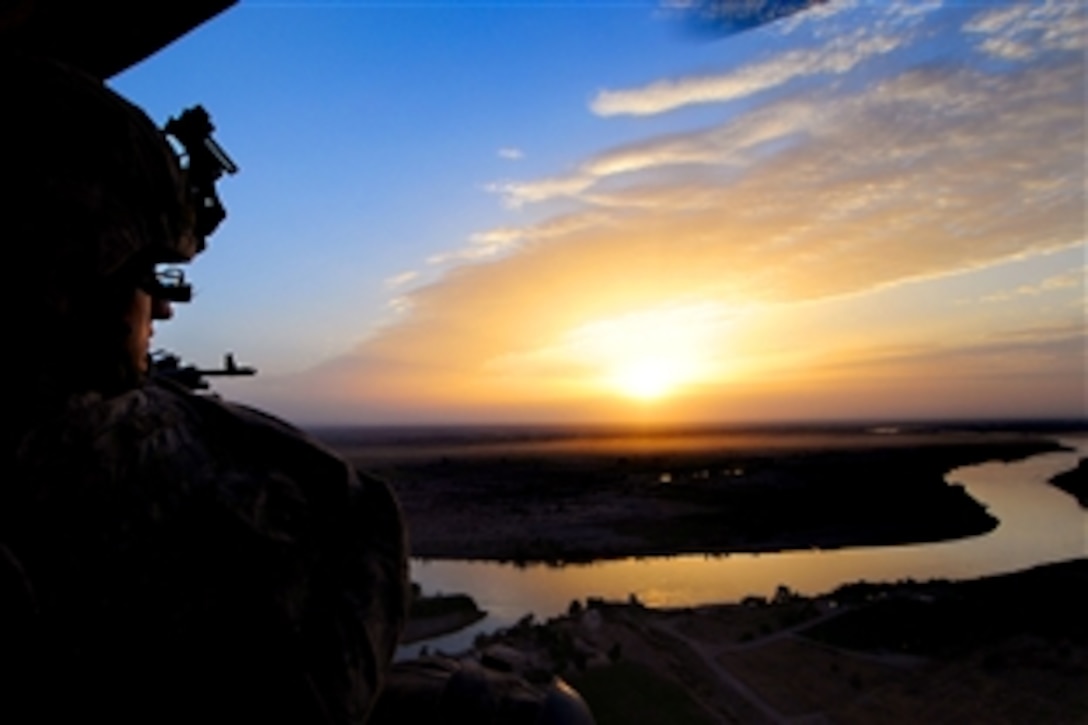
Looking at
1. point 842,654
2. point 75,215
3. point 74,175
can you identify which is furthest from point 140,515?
point 842,654

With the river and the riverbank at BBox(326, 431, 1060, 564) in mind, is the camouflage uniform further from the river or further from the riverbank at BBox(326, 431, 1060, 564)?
the riverbank at BBox(326, 431, 1060, 564)

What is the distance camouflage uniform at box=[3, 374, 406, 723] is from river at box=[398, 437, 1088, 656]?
72.6ft

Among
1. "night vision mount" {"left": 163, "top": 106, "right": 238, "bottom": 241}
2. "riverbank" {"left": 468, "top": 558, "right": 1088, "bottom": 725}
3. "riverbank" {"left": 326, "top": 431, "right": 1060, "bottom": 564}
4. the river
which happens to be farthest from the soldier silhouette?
"riverbank" {"left": 326, "top": 431, "right": 1060, "bottom": 564}

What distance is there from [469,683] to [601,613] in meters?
22.1

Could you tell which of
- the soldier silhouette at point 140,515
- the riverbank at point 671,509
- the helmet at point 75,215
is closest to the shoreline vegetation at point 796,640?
the riverbank at point 671,509

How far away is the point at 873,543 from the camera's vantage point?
3928 centimetres

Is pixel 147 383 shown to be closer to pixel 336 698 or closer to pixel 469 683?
pixel 336 698

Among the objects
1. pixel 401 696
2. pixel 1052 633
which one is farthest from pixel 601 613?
pixel 401 696

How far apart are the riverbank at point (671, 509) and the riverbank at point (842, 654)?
1503 centimetres

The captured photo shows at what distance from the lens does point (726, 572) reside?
1313 inches

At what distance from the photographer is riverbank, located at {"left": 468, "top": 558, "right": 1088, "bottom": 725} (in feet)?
51.3

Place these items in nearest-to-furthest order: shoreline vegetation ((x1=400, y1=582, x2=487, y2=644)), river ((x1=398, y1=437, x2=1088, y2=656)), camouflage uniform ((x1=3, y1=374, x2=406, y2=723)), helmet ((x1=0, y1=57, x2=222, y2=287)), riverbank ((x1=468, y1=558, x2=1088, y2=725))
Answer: camouflage uniform ((x1=3, y1=374, x2=406, y2=723))
helmet ((x1=0, y1=57, x2=222, y2=287))
riverbank ((x1=468, y1=558, x2=1088, y2=725))
shoreline vegetation ((x1=400, y1=582, x2=487, y2=644))
river ((x1=398, y1=437, x2=1088, y2=656))

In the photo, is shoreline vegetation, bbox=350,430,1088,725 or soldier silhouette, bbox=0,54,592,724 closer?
soldier silhouette, bbox=0,54,592,724

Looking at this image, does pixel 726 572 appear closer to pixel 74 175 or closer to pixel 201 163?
pixel 201 163
